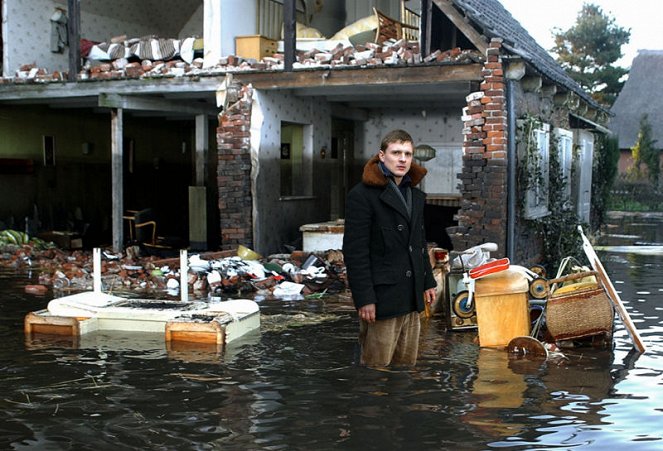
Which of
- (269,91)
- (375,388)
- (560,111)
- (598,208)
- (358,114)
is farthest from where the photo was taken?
(598,208)

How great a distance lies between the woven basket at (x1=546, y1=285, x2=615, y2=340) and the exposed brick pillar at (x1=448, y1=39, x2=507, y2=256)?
4.04 m

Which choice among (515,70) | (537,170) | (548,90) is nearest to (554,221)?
(537,170)

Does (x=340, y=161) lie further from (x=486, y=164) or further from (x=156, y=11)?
(x=486, y=164)

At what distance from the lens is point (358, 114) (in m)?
18.4

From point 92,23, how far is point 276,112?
529cm

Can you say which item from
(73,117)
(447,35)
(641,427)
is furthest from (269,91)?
(641,427)

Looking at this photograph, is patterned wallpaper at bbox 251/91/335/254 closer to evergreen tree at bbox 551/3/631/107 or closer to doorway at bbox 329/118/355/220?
doorway at bbox 329/118/355/220

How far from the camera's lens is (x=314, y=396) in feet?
20.7

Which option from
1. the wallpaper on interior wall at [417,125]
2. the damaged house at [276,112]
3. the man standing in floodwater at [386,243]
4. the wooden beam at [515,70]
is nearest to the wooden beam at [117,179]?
the damaged house at [276,112]

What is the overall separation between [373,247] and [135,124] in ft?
51.5

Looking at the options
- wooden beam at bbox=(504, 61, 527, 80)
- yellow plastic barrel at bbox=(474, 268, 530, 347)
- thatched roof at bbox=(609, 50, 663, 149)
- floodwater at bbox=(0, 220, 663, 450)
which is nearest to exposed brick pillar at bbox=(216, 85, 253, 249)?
wooden beam at bbox=(504, 61, 527, 80)

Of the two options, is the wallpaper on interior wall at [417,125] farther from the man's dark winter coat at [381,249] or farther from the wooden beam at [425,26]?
the man's dark winter coat at [381,249]

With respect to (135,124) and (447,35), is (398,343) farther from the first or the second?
(135,124)

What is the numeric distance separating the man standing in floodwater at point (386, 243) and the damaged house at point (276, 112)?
5.89 metres
